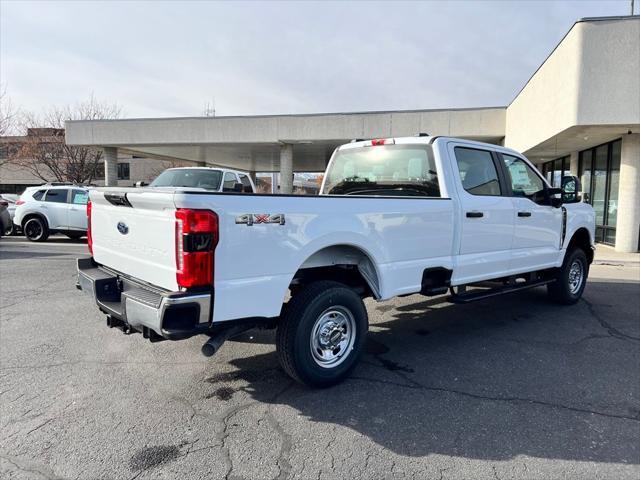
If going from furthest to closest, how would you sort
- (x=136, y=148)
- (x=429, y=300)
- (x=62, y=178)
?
(x=62, y=178)
(x=136, y=148)
(x=429, y=300)

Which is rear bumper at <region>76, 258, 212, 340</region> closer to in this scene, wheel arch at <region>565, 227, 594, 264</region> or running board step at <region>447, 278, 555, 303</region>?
running board step at <region>447, 278, 555, 303</region>

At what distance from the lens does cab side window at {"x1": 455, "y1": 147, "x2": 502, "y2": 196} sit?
5.09 m

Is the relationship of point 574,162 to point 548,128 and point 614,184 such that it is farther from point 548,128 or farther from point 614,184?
point 548,128

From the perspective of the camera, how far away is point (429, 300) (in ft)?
23.5

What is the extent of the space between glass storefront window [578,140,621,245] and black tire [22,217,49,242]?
16881mm

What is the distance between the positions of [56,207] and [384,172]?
1292 centimetres

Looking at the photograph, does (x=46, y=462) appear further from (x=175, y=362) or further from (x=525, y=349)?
(x=525, y=349)

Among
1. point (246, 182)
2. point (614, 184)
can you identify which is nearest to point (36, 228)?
point (246, 182)

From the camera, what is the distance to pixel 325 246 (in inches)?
147

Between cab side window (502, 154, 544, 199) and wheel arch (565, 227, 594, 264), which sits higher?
cab side window (502, 154, 544, 199)

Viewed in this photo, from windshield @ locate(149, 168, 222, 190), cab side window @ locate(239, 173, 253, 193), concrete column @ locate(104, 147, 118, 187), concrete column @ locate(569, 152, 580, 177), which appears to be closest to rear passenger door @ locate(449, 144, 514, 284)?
windshield @ locate(149, 168, 222, 190)

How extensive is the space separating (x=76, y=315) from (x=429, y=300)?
198 inches

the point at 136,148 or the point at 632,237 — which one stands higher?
the point at 136,148

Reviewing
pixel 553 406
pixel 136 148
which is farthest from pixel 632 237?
pixel 136 148
